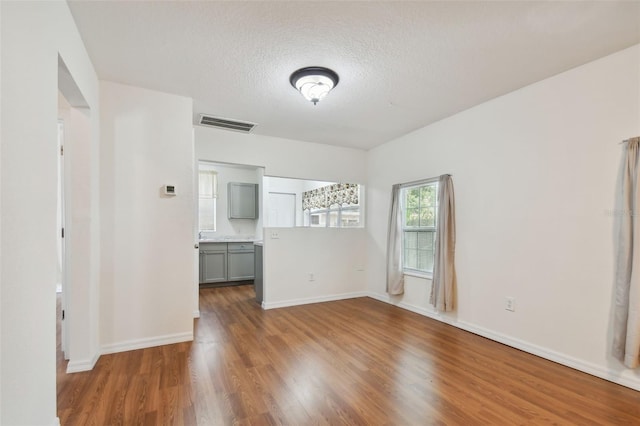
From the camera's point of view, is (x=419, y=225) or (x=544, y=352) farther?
(x=419, y=225)

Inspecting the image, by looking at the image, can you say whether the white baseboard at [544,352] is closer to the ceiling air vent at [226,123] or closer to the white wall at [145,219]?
the white wall at [145,219]

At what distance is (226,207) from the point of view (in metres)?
6.50

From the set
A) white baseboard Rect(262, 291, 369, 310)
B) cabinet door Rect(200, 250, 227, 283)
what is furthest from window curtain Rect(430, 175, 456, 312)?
cabinet door Rect(200, 250, 227, 283)

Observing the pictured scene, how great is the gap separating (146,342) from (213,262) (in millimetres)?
2812

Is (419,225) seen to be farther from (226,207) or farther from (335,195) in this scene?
(226,207)

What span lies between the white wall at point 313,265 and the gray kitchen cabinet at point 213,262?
1.79 m

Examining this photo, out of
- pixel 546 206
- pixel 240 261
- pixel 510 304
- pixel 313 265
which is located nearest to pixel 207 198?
pixel 240 261

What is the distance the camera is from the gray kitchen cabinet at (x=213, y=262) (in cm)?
560

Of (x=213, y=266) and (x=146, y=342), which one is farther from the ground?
(x=213, y=266)

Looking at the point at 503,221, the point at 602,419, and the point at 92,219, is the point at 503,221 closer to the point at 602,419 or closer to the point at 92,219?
the point at 602,419

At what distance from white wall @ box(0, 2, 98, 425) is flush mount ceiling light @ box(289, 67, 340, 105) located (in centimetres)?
158

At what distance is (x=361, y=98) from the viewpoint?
3.14 metres

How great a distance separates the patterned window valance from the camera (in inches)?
205

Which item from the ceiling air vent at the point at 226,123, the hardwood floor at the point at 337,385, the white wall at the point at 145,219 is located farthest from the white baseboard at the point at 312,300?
the ceiling air vent at the point at 226,123
